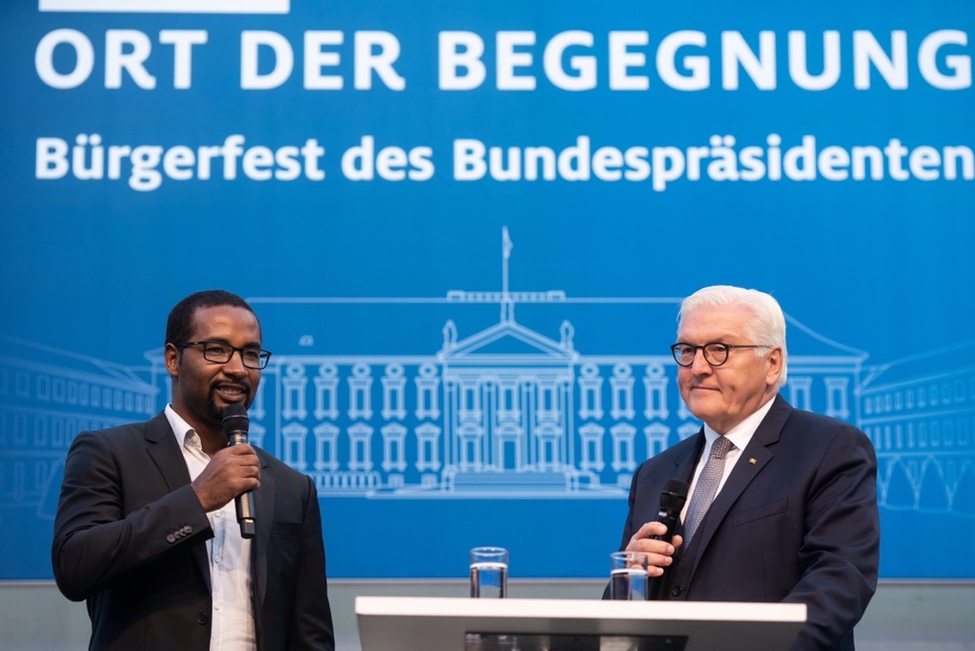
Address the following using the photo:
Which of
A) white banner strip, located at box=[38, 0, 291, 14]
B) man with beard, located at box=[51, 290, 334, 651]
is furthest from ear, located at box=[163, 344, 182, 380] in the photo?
white banner strip, located at box=[38, 0, 291, 14]

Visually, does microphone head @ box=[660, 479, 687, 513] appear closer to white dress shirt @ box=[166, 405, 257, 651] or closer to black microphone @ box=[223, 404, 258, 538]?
black microphone @ box=[223, 404, 258, 538]

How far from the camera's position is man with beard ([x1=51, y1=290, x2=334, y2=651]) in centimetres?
272

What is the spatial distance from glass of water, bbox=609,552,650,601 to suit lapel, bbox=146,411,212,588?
988 millimetres

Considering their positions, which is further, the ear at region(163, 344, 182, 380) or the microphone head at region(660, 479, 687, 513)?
the ear at region(163, 344, 182, 380)

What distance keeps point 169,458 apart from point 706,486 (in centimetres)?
131

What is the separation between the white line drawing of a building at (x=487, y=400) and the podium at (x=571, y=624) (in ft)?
8.56

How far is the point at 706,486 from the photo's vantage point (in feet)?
9.91

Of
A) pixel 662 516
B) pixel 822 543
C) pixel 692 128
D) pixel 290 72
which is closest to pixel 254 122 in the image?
pixel 290 72

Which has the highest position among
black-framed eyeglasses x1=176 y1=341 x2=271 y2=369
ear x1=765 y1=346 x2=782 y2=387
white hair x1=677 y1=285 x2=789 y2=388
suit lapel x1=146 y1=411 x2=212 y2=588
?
white hair x1=677 y1=285 x2=789 y2=388

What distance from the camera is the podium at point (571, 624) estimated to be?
1.90 metres

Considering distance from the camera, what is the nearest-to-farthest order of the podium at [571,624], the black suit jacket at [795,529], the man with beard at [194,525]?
the podium at [571,624] → the black suit jacket at [795,529] → the man with beard at [194,525]

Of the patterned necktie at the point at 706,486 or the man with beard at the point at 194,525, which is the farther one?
the patterned necktie at the point at 706,486

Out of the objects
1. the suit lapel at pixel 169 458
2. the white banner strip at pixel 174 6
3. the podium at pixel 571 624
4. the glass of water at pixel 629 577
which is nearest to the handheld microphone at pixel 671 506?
the glass of water at pixel 629 577

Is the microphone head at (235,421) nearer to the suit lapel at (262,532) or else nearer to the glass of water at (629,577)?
the suit lapel at (262,532)
